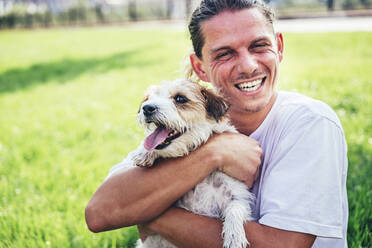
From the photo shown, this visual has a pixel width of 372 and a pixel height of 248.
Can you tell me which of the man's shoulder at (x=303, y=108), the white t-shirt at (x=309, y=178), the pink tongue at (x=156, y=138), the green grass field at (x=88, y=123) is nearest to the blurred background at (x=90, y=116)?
the green grass field at (x=88, y=123)

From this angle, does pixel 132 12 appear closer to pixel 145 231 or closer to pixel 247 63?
pixel 247 63

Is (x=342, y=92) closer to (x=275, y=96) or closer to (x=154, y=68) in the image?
(x=275, y=96)

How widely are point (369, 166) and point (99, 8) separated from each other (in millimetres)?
41071

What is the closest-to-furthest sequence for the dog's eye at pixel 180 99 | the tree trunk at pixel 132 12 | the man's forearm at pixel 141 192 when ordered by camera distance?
the man's forearm at pixel 141 192, the dog's eye at pixel 180 99, the tree trunk at pixel 132 12

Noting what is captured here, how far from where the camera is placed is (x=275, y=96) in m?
2.83

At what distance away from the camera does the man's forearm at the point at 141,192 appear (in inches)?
89.1

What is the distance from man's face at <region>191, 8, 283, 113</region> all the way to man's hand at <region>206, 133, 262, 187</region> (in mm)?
329

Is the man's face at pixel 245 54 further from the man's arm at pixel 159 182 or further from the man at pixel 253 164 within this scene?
the man's arm at pixel 159 182

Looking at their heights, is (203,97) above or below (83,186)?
above

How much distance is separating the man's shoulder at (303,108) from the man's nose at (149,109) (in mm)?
990

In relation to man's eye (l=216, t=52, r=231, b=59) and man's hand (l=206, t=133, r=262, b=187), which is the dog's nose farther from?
man's eye (l=216, t=52, r=231, b=59)

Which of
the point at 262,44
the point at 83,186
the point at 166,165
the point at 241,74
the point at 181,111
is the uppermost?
the point at 262,44

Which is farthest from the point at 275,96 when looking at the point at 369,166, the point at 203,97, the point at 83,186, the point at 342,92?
the point at 342,92

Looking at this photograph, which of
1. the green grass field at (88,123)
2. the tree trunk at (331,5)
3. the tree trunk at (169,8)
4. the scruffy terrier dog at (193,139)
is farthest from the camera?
the tree trunk at (169,8)
